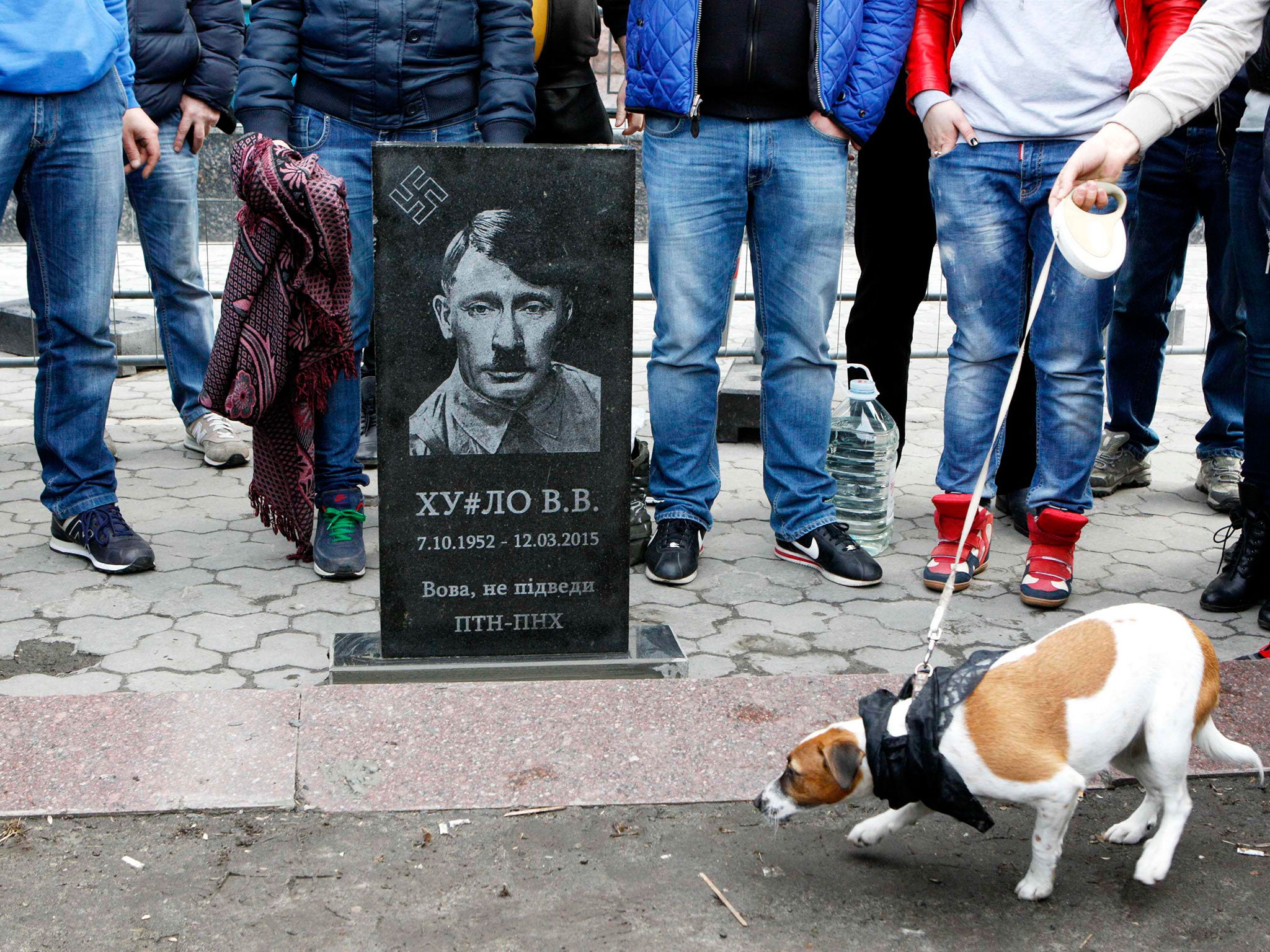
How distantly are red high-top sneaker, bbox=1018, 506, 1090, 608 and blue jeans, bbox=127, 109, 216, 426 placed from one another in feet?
9.74

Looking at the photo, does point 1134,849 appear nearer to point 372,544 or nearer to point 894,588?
point 894,588

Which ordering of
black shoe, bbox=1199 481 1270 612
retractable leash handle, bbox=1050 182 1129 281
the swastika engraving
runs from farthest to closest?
black shoe, bbox=1199 481 1270 612 → the swastika engraving → retractable leash handle, bbox=1050 182 1129 281

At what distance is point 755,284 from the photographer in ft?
13.8

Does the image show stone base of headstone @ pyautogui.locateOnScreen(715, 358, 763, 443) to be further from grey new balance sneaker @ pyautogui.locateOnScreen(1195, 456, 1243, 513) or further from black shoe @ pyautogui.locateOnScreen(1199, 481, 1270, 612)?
black shoe @ pyautogui.locateOnScreen(1199, 481, 1270, 612)

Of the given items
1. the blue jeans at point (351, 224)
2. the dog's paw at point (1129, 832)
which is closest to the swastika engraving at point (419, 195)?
the blue jeans at point (351, 224)

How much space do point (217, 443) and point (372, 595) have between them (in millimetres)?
1529

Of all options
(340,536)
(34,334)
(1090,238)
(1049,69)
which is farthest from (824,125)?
(34,334)

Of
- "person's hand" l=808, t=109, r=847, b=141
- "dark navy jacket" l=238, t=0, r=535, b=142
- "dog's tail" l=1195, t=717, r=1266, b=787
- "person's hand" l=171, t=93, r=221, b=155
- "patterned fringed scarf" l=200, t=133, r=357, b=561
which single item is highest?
"dark navy jacket" l=238, t=0, r=535, b=142

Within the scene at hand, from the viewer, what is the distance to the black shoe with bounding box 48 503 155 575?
Result: 13.5 ft

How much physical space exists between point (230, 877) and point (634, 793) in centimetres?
82

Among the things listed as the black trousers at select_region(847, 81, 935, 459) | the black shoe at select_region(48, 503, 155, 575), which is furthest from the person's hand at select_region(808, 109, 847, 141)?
the black shoe at select_region(48, 503, 155, 575)

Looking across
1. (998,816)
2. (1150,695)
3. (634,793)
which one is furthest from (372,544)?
(1150,695)

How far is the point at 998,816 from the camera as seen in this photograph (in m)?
2.84

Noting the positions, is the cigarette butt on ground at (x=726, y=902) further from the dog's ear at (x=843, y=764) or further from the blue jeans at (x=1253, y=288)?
the blue jeans at (x=1253, y=288)
